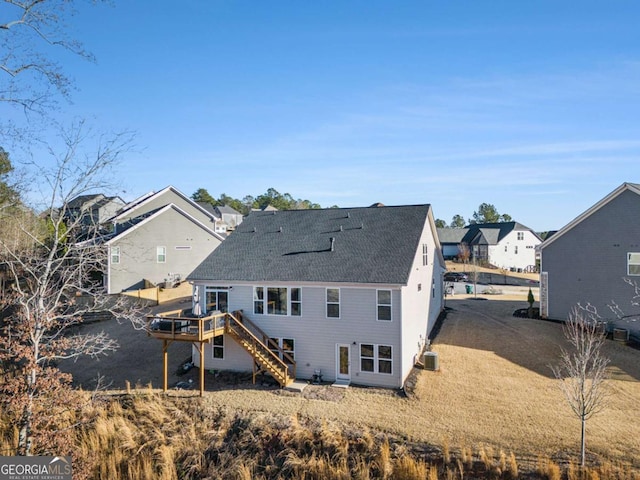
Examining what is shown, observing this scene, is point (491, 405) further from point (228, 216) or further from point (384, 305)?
point (228, 216)

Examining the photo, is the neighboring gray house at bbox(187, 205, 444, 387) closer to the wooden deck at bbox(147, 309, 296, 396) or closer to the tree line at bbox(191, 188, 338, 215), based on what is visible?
the wooden deck at bbox(147, 309, 296, 396)

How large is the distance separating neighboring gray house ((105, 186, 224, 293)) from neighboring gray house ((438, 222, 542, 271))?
41505 millimetres

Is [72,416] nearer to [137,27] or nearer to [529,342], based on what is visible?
[137,27]

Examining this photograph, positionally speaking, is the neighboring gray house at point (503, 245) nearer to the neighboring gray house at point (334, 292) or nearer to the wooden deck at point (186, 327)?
the neighboring gray house at point (334, 292)

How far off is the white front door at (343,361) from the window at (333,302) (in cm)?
137

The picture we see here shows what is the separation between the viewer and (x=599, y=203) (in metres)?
24.5

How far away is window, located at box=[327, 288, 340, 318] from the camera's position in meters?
18.4

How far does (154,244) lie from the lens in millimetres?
35094

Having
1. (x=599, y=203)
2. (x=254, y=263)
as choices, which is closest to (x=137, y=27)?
(x=254, y=263)

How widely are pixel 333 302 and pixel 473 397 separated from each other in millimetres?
6663

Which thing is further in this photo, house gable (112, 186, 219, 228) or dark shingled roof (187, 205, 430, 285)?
house gable (112, 186, 219, 228)

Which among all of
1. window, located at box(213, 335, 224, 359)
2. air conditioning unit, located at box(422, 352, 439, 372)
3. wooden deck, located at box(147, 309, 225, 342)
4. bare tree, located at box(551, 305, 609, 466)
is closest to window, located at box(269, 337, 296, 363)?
wooden deck, located at box(147, 309, 225, 342)

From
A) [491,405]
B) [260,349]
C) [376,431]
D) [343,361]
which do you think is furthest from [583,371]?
[260,349]

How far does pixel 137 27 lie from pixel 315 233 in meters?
12.0
